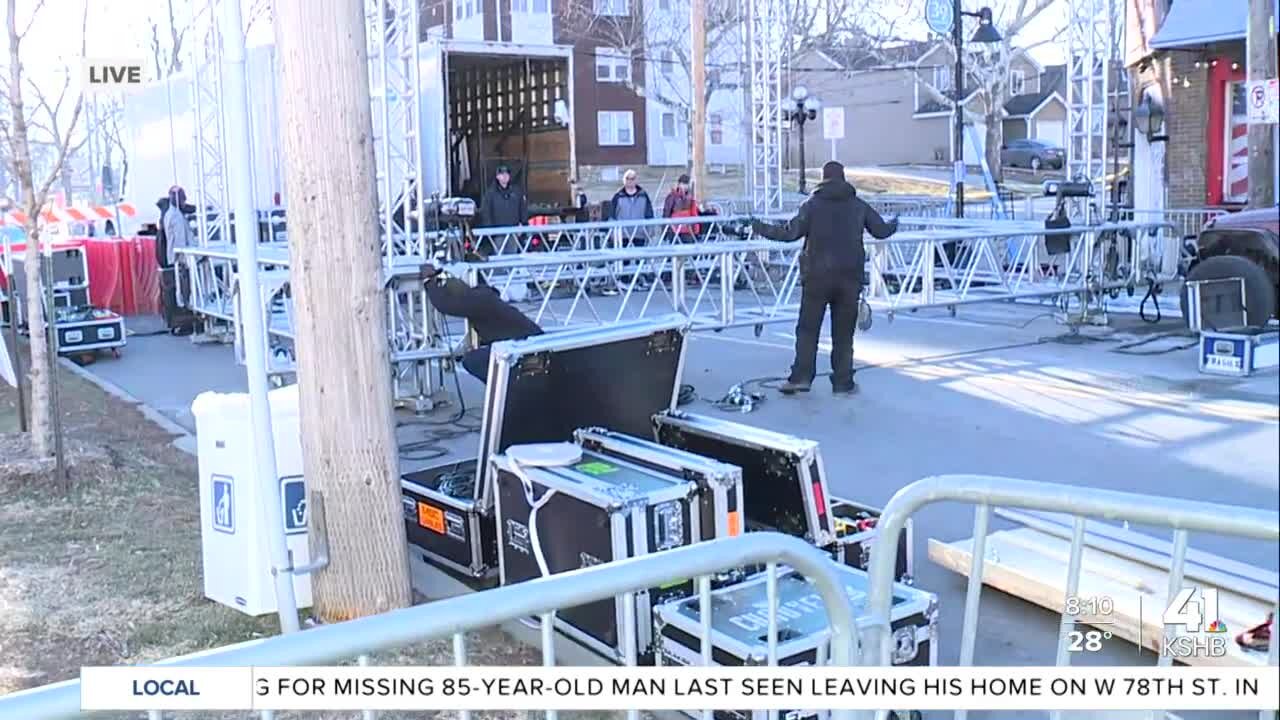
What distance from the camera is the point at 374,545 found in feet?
16.1

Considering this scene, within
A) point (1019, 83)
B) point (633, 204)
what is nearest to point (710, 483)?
point (633, 204)

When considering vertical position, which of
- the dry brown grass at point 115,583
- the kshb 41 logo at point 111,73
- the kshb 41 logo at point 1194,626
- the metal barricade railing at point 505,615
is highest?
the kshb 41 logo at point 111,73

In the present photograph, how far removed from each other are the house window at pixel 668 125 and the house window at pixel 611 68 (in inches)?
120

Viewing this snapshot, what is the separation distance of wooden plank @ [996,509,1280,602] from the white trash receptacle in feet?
9.14

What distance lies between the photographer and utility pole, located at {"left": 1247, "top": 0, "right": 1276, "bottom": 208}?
6.68 m

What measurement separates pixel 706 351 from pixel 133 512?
694 centimetres

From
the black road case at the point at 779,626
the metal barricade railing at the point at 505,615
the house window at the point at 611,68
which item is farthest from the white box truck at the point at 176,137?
the house window at the point at 611,68

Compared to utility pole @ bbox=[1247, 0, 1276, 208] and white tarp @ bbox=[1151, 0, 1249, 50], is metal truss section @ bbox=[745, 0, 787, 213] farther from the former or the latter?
utility pole @ bbox=[1247, 0, 1276, 208]

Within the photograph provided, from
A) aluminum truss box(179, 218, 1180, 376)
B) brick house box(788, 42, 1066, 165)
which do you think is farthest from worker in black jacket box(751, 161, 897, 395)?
brick house box(788, 42, 1066, 165)

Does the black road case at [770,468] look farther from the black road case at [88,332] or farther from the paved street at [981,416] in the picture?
the black road case at [88,332]

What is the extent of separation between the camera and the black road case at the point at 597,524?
14.8ft

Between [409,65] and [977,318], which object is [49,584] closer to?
[409,65]

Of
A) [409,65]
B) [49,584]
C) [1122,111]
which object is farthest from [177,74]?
→ [49,584]

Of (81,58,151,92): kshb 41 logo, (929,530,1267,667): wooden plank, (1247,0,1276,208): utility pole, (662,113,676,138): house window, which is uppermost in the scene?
(662,113,676,138): house window
